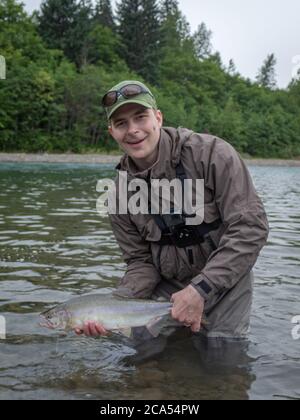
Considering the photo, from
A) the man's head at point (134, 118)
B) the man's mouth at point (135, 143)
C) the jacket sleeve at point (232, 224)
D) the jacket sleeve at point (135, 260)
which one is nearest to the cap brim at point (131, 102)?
the man's head at point (134, 118)

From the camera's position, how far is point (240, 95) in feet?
370

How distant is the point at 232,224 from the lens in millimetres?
4535

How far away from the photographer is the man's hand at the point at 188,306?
435 centimetres

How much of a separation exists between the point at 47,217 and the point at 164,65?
90660mm

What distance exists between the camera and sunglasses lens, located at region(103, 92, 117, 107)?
4738 mm

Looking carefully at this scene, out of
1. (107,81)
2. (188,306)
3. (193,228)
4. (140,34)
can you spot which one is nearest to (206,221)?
(193,228)

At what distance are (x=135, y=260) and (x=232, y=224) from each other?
1369 millimetres

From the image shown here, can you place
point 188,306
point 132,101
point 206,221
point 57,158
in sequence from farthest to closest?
point 57,158, point 206,221, point 132,101, point 188,306

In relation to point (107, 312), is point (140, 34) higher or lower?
higher

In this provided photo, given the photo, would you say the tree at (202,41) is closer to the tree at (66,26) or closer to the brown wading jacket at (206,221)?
the tree at (66,26)

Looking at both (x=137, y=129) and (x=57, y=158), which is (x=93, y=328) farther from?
(x=57, y=158)

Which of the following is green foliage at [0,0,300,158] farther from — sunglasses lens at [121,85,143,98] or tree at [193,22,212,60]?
sunglasses lens at [121,85,143,98]

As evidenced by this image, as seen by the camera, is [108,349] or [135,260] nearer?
[108,349]
